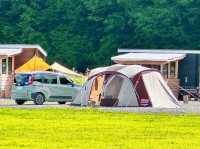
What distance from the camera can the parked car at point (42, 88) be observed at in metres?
40.6

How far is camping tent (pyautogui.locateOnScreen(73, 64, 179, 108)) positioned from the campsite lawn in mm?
5620

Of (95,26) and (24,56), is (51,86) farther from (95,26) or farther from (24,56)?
(95,26)

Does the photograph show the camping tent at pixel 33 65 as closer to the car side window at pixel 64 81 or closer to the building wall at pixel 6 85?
the building wall at pixel 6 85

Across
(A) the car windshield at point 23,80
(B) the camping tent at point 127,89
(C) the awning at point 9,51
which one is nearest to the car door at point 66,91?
(B) the camping tent at point 127,89

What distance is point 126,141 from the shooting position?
20922mm

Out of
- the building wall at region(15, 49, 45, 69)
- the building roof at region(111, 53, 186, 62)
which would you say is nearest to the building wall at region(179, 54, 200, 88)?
the building roof at region(111, 53, 186, 62)

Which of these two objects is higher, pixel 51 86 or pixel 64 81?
pixel 64 81

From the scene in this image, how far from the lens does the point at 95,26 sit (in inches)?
3435

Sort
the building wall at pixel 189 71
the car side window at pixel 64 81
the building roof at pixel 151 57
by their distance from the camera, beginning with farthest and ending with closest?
the building roof at pixel 151 57
the building wall at pixel 189 71
the car side window at pixel 64 81

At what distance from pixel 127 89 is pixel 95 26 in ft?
158

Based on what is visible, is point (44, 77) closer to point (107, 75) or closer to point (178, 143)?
point (107, 75)

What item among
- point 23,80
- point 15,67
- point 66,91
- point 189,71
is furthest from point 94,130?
point 15,67

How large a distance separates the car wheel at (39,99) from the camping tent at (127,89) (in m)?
1.55

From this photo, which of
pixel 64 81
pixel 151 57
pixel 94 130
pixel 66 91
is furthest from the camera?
pixel 151 57
